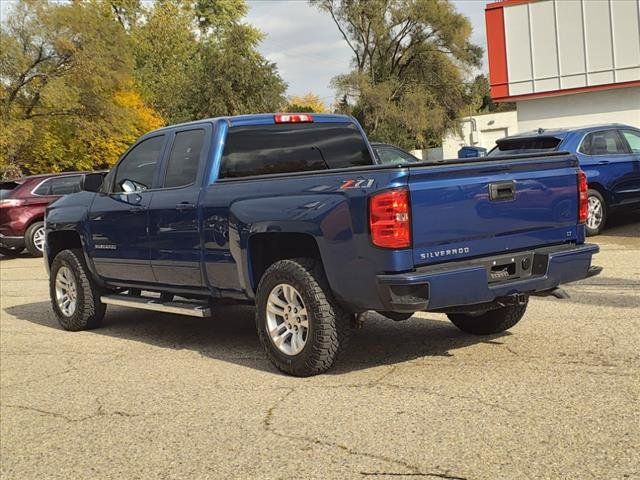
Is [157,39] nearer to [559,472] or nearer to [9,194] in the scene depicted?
[9,194]

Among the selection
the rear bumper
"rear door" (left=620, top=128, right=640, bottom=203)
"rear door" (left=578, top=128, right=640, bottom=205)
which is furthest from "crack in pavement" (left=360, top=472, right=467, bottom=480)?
"rear door" (left=620, top=128, right=640, bottom=203)

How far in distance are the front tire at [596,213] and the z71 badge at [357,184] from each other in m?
8.30

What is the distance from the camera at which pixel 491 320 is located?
21.5ft

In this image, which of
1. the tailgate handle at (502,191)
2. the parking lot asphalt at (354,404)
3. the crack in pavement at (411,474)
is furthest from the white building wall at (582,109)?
the crack in pavement at (411,474)

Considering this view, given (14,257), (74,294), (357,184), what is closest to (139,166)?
(74,294)

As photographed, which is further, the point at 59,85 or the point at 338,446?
the point at 59,85

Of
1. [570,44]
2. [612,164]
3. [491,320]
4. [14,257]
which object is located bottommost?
[14,257]

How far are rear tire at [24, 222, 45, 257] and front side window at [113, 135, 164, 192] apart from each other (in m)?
10.0

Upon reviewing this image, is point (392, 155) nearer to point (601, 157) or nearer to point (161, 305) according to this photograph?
point (601, 157)

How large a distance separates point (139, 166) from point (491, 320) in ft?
11.6

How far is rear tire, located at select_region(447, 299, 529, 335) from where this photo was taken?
6449 millimetres

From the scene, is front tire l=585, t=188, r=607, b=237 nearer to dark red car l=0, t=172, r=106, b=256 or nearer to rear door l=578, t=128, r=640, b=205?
rear door l=578, t=128, r=640, b=205

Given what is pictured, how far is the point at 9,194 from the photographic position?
670 inches

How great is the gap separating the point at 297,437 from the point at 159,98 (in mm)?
54985
